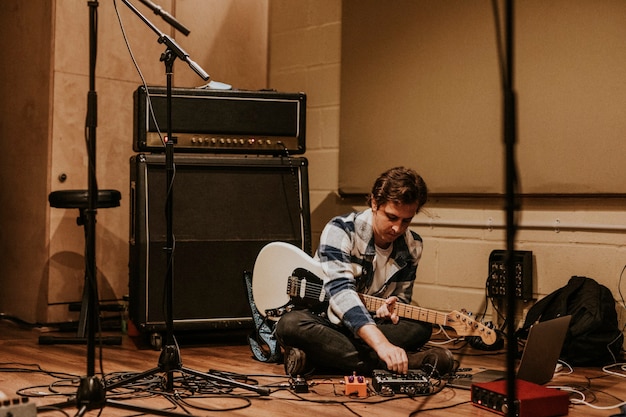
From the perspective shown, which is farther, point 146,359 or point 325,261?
point 146,359

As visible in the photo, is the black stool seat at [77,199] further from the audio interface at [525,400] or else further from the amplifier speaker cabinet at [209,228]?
the audio interface at [525,400]

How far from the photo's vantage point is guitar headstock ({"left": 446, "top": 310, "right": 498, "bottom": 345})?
276cm

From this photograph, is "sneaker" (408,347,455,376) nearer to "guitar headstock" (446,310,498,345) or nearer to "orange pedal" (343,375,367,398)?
"guitar headstock" (446,310,498,345)

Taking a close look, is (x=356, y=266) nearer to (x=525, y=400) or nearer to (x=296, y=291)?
(x=296, y=291)

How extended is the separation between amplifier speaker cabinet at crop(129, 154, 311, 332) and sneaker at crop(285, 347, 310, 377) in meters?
0.76

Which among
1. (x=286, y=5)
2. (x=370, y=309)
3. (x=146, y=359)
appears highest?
(x=286, y=5)

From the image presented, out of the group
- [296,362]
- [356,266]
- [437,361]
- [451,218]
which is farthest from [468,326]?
[451,218]

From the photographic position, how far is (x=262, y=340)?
11.0 ft

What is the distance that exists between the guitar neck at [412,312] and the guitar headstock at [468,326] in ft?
0.09

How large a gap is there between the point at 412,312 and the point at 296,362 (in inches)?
18.0

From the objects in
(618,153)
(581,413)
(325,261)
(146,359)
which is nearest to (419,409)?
(581,413)

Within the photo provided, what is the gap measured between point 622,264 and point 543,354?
944 mm

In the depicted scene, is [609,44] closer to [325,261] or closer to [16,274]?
[325,261]

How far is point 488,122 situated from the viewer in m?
3.84
